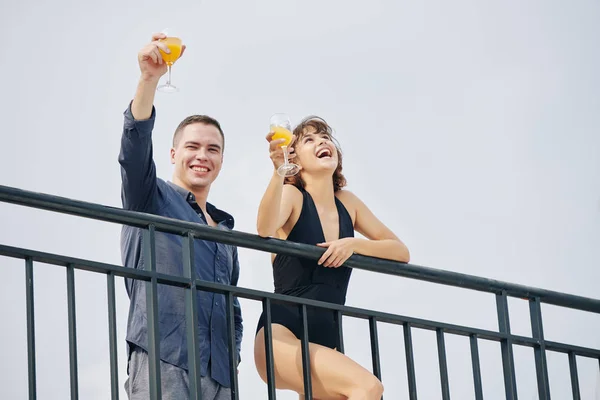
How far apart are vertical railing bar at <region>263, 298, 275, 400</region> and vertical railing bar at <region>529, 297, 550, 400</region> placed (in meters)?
1.35

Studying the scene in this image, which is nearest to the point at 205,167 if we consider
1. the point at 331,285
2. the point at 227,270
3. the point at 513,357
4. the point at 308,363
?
the point at 227,270

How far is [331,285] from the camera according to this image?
4738 mm

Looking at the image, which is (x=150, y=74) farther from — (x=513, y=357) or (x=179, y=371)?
(x=513, y=357)

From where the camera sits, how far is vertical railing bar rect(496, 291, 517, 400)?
4914 mm

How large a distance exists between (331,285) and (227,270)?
0.46 meters

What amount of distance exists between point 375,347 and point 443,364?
0.36 metres

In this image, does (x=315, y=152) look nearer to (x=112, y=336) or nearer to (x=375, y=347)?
(x=375, y=347)

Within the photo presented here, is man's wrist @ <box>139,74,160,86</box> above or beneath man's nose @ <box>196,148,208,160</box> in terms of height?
above

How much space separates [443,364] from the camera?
472 centimetres

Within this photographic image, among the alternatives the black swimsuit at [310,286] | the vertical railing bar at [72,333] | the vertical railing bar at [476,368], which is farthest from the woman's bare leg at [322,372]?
the vertical railing bar at [72,333]

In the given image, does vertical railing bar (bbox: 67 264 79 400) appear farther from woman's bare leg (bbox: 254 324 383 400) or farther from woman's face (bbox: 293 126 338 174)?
woman's face (bbox: 293 126 338 174)

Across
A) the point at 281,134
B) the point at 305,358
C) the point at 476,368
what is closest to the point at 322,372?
the point at 305,358

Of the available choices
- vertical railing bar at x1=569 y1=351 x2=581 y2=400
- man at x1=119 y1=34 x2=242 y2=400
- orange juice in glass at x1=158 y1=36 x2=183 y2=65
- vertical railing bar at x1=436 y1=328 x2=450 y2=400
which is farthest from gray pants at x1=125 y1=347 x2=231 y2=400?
vertical railing bar at x1=569 y1=351 x2=581 y2=400

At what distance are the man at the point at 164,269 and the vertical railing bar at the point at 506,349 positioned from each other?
3.59 ft
